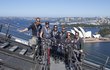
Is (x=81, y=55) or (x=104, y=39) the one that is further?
(x=104, y=39)

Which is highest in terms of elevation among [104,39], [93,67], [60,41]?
[60,41]

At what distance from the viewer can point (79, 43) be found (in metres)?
8.86

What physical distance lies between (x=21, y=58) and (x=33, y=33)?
125 centimetres

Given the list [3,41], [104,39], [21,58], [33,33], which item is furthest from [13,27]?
[104,39]

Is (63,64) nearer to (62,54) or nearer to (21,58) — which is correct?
(62,54)

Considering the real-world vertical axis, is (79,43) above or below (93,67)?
above

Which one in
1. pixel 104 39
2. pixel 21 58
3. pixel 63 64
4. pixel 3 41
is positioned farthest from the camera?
pixel 104 39

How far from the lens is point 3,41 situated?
10672mm

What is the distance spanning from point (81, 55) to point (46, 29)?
1.50 meters

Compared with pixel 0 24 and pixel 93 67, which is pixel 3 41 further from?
pixel 93 67

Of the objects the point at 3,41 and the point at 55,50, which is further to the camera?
the point at 3,41

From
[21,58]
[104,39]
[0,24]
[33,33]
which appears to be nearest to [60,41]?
[33,33]

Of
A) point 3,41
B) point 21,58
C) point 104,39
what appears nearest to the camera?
point 21,58

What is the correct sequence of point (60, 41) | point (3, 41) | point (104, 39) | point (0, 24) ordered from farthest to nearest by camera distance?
point (104, 39), point (0, 24), point (3, 41), point (60, 41)
